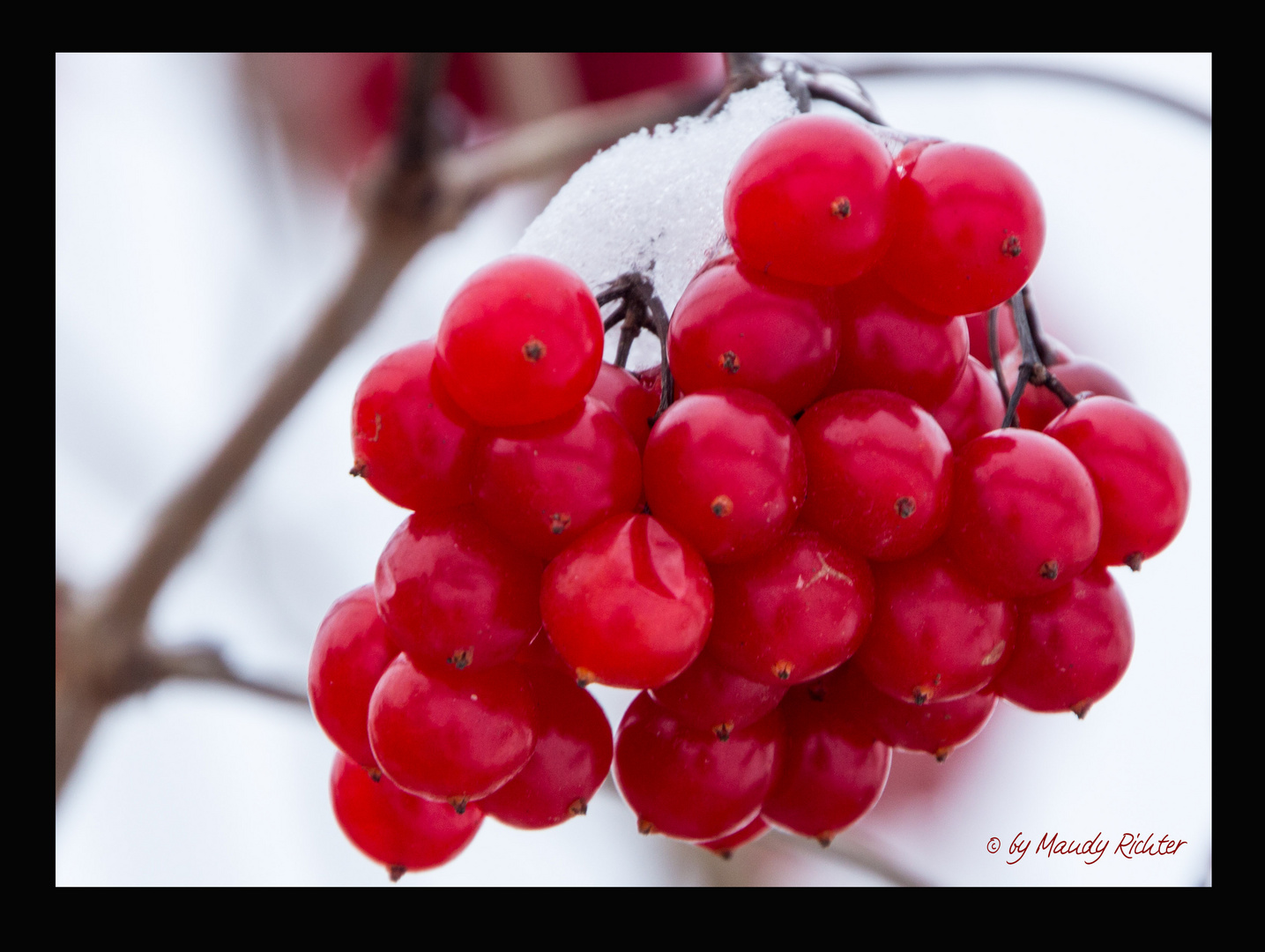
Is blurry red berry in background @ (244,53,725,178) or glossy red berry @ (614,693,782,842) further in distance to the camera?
blurry red berry in background @ (244,53,725,178)

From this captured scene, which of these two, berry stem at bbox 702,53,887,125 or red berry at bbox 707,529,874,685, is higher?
berry stem at bbox 702,53,887,125

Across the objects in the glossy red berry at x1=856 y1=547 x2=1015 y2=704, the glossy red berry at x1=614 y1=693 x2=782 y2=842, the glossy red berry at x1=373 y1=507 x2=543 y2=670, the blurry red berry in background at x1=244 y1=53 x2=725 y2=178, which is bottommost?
the glossy red berry at x1=614 y1=693 x2=782 y2=842

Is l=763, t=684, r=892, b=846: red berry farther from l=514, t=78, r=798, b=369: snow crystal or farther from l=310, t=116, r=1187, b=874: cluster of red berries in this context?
l=514, t=78, r=798, b=369: snow crystal

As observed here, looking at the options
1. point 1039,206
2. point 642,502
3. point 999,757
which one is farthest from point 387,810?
point 999,757

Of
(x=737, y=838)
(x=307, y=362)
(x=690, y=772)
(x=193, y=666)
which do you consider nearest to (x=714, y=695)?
(x=690, y=772)

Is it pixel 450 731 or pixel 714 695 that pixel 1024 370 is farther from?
pixel 450 731

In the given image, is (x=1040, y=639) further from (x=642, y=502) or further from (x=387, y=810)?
(x=387, y=810)

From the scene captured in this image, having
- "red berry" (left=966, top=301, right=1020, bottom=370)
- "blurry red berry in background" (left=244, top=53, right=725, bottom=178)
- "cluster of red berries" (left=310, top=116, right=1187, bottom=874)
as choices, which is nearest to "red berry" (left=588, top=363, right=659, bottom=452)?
"cluster of red berries" (left=310, top=116, right=1187, bottom=874)
